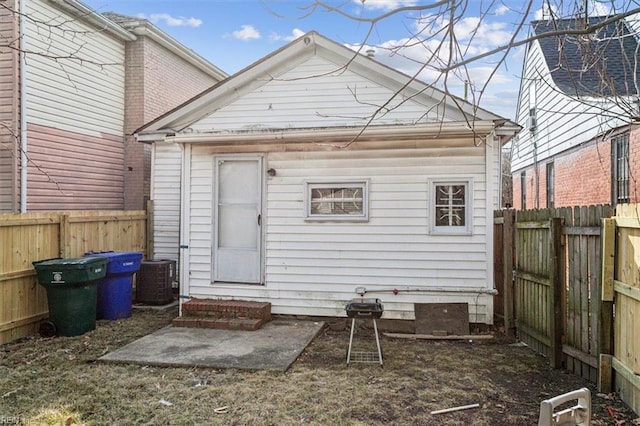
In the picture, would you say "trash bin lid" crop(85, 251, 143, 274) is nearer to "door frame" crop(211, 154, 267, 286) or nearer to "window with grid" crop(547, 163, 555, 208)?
"door frame" crop(211, 154, 267, 286)

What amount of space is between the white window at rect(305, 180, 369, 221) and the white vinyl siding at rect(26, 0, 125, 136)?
4686 mm

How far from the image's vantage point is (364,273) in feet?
22.8

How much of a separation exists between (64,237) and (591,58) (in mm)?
7340

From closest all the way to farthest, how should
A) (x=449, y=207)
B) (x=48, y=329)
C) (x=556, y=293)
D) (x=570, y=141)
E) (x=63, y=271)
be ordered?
(x=556, y=293), (x=63, y=271), (x=48, y=329), (x=449, y=207), (x=570, y=141)

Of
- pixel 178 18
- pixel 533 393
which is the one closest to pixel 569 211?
pixel 533 393

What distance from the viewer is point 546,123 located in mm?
13164

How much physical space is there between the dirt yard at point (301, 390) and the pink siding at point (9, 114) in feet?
13.8

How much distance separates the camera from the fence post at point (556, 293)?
5.01m

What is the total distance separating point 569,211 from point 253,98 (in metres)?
4.94

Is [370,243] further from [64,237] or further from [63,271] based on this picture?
[64,237]

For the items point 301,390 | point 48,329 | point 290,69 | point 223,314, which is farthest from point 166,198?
point 301,390

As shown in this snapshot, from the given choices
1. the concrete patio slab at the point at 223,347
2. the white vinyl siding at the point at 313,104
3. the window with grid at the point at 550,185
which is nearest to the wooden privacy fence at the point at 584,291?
the white vinyl siding at the point at 313,104

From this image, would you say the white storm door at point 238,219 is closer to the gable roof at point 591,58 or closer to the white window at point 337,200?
the white window at point 337,200

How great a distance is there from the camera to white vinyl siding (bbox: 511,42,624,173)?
10.5 m
